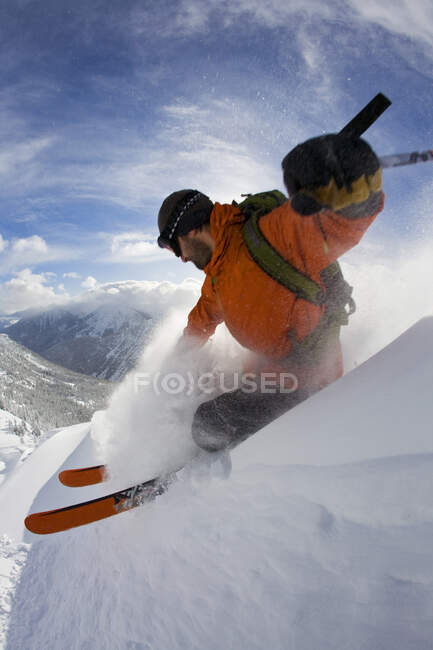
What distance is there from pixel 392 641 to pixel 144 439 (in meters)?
2.56

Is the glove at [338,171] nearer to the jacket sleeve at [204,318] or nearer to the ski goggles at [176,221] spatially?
the ski goggles at [176,221]

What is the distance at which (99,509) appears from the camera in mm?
3055

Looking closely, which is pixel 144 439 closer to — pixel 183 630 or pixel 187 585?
pixel 187 585

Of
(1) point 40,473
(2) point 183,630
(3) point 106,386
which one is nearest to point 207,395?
(2) point 183,630

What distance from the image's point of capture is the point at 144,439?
333cm

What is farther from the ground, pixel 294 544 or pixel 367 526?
pixel 367 526

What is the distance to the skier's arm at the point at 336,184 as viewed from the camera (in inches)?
49.7

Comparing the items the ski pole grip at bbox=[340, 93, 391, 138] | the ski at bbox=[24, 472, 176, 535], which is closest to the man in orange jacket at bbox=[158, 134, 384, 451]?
the ski pole grip at bbox=[340, 93, 391, 138]

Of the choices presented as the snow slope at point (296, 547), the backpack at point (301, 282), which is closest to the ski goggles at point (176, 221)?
the backpack at point (301, 282)

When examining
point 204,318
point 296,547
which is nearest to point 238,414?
point 296,547

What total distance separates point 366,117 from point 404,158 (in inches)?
11.0

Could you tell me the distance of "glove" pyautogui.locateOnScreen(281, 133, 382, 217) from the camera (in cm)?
126

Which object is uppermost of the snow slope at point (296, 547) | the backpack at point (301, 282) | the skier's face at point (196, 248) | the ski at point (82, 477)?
the skier's face at point (196, 248)

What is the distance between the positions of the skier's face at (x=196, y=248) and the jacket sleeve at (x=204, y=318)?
18.9 inches
